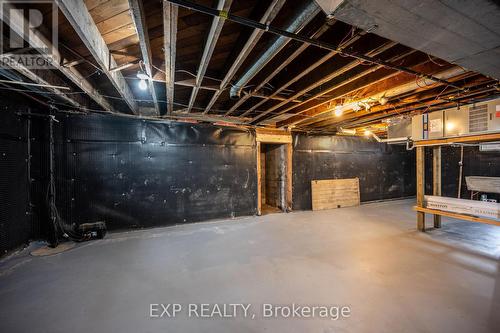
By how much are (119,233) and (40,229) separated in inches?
41.8

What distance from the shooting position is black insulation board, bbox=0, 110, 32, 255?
2621mm

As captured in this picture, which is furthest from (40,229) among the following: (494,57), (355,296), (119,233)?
(494,57)

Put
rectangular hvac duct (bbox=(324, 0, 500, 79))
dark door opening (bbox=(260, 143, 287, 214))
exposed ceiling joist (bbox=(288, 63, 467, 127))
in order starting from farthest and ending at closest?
dark door opening (bbox=(260, 143, 287, 214)), exposed ceiling joist (bbox=(288, 63, 467, 127)), rectangular hvac duct (bbox=(324, 0, 500, 79))

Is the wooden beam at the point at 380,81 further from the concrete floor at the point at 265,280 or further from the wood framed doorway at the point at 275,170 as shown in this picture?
the concrete floor at the point at 265,280

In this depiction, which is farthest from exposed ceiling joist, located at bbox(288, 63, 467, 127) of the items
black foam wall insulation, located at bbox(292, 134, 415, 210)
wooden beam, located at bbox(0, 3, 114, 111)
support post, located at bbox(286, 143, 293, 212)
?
wooden beam, located at bbox(0, 3, 114, 111)

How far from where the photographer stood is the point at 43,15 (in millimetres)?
1490

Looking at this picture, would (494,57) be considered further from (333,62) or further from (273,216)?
(273,216)

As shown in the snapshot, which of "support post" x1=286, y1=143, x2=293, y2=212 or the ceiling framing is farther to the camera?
"support post" x1=286, y1=143, x2=293, y2=212

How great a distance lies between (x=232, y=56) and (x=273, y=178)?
410cm

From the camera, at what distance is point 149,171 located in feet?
12.9

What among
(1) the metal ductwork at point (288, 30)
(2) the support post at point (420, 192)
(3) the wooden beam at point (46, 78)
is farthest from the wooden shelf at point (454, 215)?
(3) the wooden beam at point (46, 78)

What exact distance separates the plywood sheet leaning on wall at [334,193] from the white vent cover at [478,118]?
3194mm

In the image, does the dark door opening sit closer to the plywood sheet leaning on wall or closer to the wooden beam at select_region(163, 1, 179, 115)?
the plywood sheet leaning on wall

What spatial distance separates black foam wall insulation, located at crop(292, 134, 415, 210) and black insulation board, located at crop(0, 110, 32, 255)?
4943 millimetres
